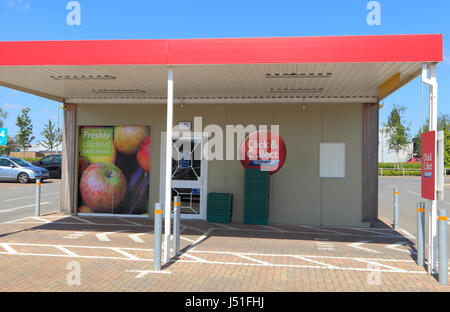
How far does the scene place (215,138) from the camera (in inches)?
439

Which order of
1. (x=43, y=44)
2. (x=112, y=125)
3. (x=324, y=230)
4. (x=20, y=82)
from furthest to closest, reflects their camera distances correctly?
1. (x=112, y=125)
2. (x=324, y=230)
3. (x=20, y=82)
4. (x=43, y=44)

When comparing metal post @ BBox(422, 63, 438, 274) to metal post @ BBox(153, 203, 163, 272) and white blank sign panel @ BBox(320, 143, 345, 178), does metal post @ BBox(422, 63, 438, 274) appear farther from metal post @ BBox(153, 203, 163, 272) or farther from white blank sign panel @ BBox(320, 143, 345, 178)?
white blank sign panel @ BBox(320, 143, 345, 178)

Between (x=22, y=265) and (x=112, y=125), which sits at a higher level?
(x=112, y=125)

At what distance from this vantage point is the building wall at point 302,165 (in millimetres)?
10648

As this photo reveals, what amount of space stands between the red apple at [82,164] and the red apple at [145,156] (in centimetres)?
157

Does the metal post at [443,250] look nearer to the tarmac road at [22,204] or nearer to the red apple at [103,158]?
the red apple at [103,158]

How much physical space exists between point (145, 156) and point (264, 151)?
3284 mm

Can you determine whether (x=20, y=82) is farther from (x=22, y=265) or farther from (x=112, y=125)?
(x=22, y=265)

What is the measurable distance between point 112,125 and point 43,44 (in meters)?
4.84

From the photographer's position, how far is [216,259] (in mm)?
7012

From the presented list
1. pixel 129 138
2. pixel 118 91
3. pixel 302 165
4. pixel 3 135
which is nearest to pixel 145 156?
pixel 129 138
